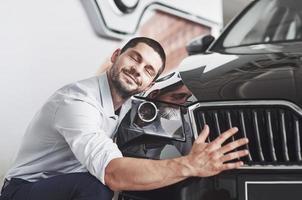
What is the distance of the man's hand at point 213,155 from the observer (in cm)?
159

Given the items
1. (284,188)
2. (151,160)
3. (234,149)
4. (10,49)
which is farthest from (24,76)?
(284,188)

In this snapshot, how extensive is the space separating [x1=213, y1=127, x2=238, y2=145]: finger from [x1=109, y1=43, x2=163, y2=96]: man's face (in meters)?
0.54

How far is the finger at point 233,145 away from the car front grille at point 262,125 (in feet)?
0.12

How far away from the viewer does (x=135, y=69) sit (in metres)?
2.19

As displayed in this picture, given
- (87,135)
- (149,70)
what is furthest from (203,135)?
(149,70)

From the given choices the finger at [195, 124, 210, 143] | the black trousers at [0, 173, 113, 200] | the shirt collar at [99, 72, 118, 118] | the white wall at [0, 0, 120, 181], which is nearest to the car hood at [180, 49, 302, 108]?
the finger at [195, 124, 210, 143]

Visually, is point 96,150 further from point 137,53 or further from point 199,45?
point 199,45

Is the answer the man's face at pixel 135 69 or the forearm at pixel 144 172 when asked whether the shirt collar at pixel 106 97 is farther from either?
the forearm at pixel 144 172

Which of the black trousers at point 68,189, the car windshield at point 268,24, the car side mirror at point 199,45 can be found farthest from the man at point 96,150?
the car windshield at point 268,24

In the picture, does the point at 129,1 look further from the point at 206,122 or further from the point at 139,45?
the point at 206,122

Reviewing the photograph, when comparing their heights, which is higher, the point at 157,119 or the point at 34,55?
the point at 34,55

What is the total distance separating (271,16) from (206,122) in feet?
4.69

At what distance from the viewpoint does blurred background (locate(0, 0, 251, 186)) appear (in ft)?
8.61

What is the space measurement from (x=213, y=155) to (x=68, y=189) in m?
0.57
